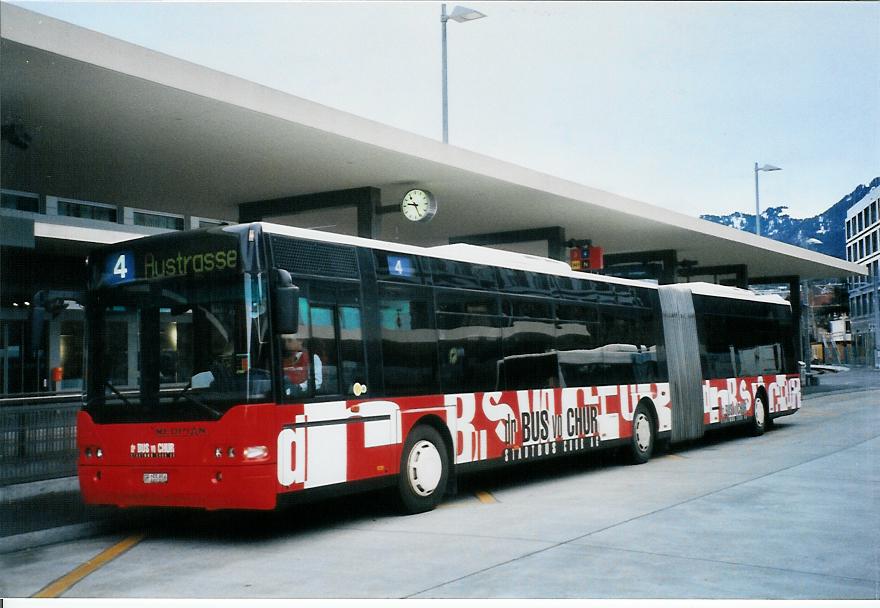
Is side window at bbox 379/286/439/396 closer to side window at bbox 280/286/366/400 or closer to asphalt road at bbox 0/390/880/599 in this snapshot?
side window at bbox 280/286/366/400

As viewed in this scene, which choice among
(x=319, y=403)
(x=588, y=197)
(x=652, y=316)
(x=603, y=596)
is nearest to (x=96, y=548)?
(x=319, y=403)

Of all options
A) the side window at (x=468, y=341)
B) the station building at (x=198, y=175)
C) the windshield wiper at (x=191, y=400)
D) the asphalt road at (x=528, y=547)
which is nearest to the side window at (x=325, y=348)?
the windshield wiper at (x=191, y=400)

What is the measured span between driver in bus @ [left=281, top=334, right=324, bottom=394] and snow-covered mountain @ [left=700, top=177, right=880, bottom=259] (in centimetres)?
654

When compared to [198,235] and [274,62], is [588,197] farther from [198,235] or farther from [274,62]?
[198,235]

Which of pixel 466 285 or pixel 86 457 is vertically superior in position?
pixel 466 285

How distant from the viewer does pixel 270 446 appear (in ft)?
28.5

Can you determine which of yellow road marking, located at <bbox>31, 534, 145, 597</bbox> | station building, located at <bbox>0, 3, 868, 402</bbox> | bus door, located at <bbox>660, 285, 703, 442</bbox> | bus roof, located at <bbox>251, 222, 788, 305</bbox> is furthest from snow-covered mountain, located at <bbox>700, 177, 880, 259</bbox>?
yellow road marking, located at <bbox>31, 534, 145, 597</bbox>

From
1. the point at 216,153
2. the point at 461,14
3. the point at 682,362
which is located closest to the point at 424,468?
the point at 216,153

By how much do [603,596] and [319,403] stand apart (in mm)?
3705

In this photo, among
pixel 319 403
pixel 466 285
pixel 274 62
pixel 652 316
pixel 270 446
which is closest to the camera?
pixel 270 446

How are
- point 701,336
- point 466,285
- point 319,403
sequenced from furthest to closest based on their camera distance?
point 701,336, point 466,285, point 319,403

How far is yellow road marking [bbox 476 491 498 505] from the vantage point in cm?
1160

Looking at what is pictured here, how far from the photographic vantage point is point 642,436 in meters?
15.9

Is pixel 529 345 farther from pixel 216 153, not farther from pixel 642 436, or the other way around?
pixel 216 153
